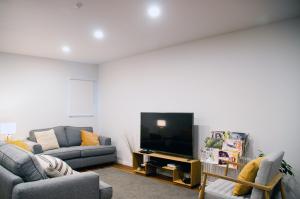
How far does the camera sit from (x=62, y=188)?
2252mm

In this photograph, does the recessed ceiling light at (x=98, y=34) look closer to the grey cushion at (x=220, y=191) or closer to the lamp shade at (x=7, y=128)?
the lamp shade at (x=7, y=128)

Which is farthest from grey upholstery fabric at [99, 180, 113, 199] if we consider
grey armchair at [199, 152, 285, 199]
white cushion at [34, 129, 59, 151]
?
white cushion at [34, 129, 59, 151]

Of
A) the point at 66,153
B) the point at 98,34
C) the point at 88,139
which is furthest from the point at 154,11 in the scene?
the point at 88,139

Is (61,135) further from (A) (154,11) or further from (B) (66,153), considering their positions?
(A) (154,11)

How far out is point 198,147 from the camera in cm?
430

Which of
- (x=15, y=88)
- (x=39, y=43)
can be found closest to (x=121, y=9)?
(x=39, y=43)

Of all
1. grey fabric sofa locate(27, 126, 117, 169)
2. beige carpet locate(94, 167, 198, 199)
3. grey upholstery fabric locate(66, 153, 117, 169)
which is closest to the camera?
beige carpet locate(94, 167, 198, 199)

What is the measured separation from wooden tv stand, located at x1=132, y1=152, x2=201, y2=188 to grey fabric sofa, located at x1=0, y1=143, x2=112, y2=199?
6.53ft

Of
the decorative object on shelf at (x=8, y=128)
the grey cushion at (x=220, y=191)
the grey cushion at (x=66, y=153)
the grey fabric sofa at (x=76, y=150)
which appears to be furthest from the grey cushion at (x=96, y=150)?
the grey cushion at (x=220, y=191)

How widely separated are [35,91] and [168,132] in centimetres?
336

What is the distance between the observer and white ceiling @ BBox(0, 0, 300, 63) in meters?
2.88

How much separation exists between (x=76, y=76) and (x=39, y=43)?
6.06 feet

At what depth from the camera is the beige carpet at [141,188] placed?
367 cm

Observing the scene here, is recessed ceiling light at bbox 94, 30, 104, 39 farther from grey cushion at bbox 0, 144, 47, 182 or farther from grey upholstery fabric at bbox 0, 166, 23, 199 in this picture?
grey upholstery fabric at bbox 0, 166, 23, 199
